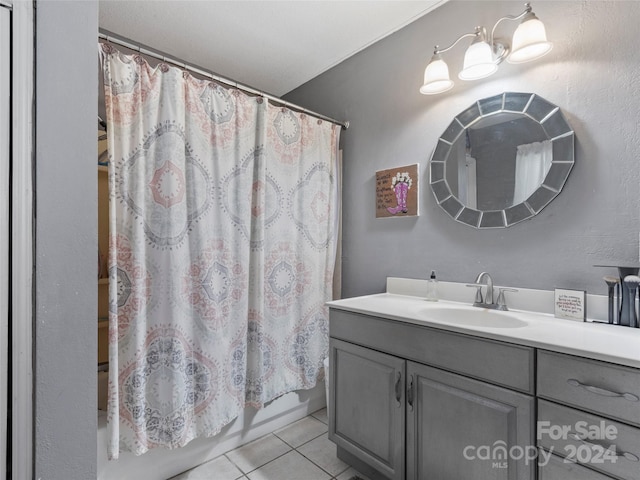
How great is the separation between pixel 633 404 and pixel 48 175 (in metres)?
1.54

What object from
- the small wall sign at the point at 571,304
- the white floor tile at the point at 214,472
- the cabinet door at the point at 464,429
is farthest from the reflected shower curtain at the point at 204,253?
the small wall sign at the point at 571,304

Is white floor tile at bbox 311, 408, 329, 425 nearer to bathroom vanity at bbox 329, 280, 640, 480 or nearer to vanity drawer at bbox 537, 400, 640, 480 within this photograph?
bathroom vanity at bbox 329, 280, 640, 480

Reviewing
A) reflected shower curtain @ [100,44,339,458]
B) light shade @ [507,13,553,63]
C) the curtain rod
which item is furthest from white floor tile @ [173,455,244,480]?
light shade @ [507,13,553,63]

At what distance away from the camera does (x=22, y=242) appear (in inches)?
26.3

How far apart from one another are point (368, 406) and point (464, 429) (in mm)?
453

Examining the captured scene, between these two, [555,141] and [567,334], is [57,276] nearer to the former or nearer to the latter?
[567,334]

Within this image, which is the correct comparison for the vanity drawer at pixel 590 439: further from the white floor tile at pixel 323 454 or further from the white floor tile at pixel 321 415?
the white floor tile at pixel 321 415

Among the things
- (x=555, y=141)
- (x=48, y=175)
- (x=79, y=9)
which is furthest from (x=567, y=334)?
(x=79, y=9)

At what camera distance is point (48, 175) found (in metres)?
0.70

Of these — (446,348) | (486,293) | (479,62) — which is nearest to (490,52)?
(479,62)

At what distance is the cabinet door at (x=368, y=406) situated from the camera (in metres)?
1.37

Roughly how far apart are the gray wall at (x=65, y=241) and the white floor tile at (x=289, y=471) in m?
1.10

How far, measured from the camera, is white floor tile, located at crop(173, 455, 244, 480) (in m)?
1.60

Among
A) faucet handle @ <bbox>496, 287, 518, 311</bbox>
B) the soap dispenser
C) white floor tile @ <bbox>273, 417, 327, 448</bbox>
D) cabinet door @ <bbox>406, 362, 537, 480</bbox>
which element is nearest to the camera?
cabinet door @ <bbox>406, 362, 537, 480</bbox>
